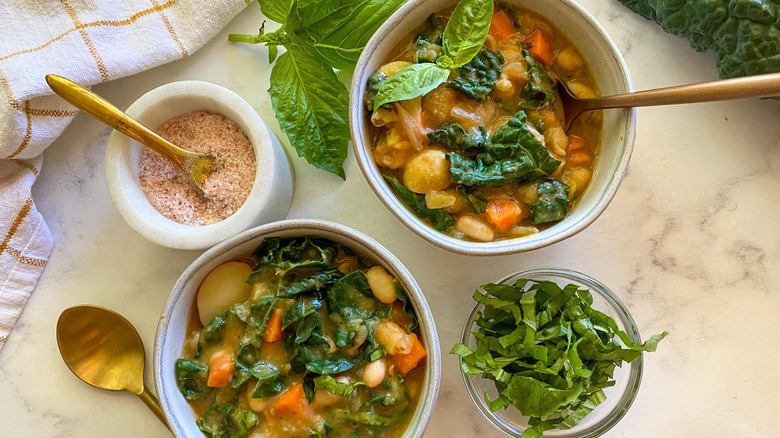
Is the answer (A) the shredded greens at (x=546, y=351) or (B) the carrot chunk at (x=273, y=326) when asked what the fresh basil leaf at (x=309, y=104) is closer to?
(B) the carrot chunk at (x=273, y=326)

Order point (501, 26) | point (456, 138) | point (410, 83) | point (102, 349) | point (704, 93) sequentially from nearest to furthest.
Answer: point (704, 93)
point (410, 83)
point (456, 138)
point (501, 26)
point (102, 349)

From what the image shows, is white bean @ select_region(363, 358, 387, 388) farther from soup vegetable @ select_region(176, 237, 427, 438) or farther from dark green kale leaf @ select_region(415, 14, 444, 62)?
dark green kale leaf @ select_region(415, 14, 444, 62)

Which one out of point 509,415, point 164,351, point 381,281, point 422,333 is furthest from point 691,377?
point 164,351

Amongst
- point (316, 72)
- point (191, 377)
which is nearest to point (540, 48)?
point (316, 72)

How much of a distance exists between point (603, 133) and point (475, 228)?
51cm

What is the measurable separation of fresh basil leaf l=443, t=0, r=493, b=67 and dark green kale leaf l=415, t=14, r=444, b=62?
9 centimetres

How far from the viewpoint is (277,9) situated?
7.01 feet

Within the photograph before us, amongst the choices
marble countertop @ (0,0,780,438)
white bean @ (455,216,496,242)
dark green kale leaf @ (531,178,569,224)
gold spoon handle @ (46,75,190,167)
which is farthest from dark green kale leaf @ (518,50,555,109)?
gold spoon handle @ (46,75,190,167)

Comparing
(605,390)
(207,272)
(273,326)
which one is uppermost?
(207,272)

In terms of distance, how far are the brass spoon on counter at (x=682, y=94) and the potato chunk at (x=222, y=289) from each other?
1139mm

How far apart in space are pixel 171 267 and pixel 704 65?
2.06m

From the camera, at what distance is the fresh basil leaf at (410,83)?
1.81 meters

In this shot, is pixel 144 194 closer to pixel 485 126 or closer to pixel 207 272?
pixel 207 272

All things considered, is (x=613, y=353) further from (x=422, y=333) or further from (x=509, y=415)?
(x=422, y=333)
